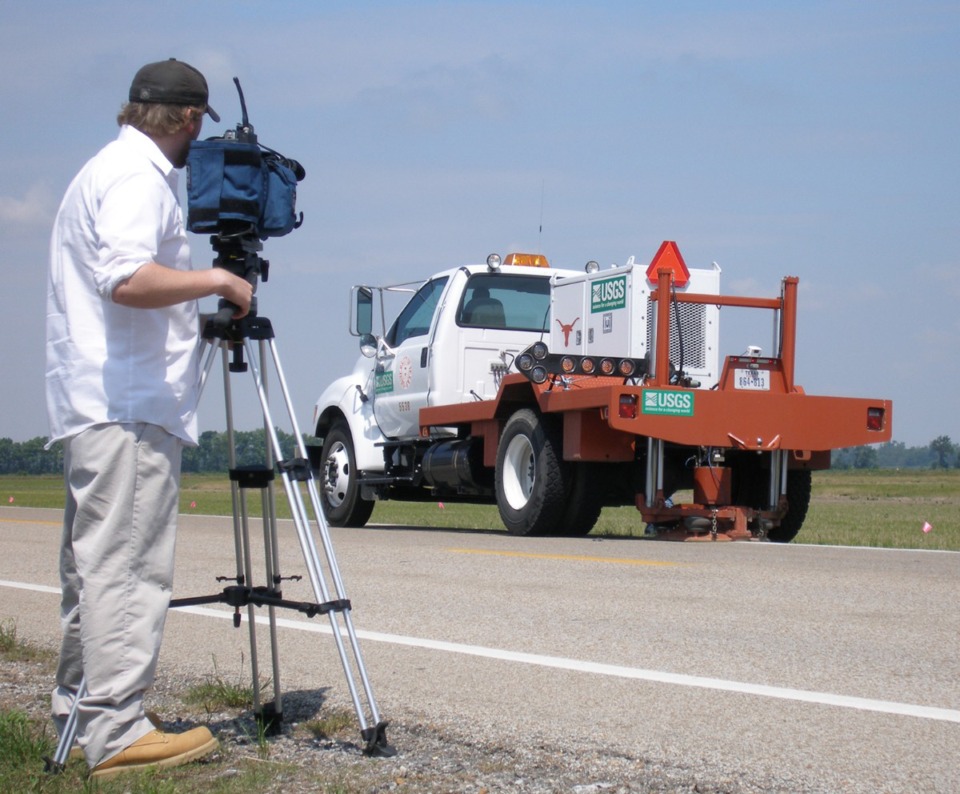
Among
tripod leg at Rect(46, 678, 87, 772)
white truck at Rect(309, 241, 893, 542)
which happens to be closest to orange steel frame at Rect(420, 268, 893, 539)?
white truck at Rect(309, 241, 893, 542)

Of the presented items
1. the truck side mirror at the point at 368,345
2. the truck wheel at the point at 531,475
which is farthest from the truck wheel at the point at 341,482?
the truck wheel at the point at 531,475

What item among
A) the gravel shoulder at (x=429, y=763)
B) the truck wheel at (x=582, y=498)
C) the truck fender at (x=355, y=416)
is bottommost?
the gravel shoulder at (x=429, y=763)

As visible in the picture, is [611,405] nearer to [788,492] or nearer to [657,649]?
[788,492]

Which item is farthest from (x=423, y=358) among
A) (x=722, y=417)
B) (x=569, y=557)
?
(x=569, y=557)

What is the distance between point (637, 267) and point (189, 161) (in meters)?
9.43

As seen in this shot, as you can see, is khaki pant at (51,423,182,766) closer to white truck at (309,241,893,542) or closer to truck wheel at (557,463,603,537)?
white truck at (309,241,893,542)

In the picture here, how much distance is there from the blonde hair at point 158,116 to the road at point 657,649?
6.67 ft

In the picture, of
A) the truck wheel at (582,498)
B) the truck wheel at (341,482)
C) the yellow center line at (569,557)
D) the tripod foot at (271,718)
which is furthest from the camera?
the truck wheel at (341,482)

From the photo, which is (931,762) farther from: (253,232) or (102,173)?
(102,173)

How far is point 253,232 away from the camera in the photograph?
423cm

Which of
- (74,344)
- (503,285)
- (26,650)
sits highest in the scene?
(503,285)

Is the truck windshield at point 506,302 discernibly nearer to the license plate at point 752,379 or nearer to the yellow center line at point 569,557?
the license plate at point 752,379

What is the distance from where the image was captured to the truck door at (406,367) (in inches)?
596

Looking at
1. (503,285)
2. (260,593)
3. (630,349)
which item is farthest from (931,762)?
(503,285)
